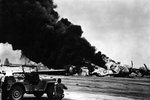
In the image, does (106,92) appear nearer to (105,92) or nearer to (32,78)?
(105,92)

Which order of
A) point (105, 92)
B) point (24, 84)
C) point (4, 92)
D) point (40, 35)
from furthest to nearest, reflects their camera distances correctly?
point (40, 35) < point (105, 92) < point (24, 84) < point (4, 92)

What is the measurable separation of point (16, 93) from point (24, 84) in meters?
0.57

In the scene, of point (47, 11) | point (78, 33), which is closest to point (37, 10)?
point (47, 11)

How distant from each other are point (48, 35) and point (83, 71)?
1641cm

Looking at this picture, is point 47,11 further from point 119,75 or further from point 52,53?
point 119,75

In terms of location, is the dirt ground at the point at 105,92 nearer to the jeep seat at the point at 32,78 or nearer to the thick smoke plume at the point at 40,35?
the jeep seat at the point at 32,78

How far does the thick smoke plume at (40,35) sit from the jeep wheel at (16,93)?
43.7 meters

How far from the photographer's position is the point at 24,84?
13.0m

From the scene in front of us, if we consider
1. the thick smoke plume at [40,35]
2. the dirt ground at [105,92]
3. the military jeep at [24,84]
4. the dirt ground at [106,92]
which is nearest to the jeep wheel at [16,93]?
the military jeep at [24,84]

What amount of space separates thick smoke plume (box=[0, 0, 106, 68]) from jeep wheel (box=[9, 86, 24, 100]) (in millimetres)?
43671

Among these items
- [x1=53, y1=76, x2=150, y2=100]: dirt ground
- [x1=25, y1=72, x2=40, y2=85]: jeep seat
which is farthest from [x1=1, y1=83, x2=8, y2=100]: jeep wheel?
[x1=53, y1=76, x2=150, y2=100]: dirt ground

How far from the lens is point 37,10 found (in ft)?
209

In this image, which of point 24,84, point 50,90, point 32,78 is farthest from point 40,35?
point 24,84

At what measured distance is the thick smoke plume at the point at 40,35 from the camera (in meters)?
58.7
